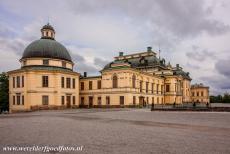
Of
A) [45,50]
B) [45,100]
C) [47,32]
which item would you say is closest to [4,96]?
[45,100]

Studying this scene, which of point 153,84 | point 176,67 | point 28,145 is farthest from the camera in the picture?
point 176,67

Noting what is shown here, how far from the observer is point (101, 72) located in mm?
56469

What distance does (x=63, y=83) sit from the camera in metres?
49.8

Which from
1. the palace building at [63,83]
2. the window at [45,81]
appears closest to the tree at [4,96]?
the palace building at [63,83]

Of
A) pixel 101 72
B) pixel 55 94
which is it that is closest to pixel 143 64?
pixel 101 72

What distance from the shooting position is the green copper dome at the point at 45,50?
50688 mm

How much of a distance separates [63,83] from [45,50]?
8360mm

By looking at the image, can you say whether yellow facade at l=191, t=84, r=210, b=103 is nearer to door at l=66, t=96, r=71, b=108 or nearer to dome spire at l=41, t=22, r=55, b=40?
door at l=66, t=96, r=71, b=108

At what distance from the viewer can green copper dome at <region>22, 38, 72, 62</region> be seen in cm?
5069

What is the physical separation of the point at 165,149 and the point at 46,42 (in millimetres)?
48104

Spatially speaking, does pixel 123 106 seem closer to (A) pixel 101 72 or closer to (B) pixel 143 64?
(A) pixel 101 72

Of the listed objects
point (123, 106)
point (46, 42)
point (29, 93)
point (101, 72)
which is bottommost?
point (123, 106)

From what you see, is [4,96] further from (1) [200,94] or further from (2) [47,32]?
(1) [200,94]

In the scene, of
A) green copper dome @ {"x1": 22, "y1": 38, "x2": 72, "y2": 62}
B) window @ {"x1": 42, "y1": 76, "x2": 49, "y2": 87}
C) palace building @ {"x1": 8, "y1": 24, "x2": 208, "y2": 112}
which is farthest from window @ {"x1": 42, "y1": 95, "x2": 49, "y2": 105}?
green copper dome @ {"x1": 22, "y1": 38, "x2": 72, "y2": 62}
